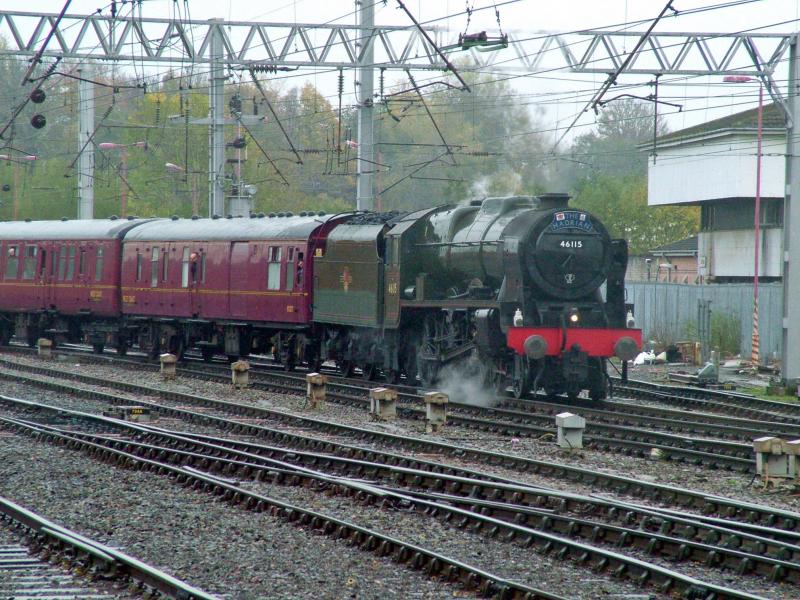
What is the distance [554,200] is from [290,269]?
24.1ft

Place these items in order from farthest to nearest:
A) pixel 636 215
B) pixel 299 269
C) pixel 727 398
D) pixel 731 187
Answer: pixel 636 215 → pixel 731 187 → pixel 299 269 → pixel 727 398

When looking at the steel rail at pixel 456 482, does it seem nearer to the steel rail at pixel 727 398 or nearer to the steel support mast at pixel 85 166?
the steel rail at pixel 727 398

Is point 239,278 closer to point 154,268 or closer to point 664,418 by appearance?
point 154,268

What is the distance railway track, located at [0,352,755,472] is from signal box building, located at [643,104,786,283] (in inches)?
777

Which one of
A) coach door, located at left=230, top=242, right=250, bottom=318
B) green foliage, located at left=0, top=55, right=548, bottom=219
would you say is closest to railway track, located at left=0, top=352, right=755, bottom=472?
coach door, located at left=230, top=242, right=250, bottom=318

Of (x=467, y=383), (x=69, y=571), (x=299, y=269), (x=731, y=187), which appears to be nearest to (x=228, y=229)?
(x=299, y=269)

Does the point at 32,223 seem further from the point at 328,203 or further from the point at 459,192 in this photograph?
the point at 328,203

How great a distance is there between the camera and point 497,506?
10.5 m

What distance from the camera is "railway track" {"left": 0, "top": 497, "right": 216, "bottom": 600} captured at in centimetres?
777

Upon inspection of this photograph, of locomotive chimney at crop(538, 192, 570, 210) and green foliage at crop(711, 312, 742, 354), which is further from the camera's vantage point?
green foliage at crop(711, 312, 742, 354)

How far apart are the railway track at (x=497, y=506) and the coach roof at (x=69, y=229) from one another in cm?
1620

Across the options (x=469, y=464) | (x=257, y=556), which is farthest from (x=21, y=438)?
(x=257, y=556)

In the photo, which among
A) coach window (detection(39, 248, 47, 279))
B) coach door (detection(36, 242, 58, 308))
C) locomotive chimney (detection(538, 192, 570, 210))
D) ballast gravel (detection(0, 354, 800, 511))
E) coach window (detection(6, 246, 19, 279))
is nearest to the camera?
ballast gravel (detection(0, 354, 800, 511))

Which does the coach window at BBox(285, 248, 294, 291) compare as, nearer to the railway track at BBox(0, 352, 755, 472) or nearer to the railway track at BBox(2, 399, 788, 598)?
the railway track at BBox(0, 352, 755, 472)
